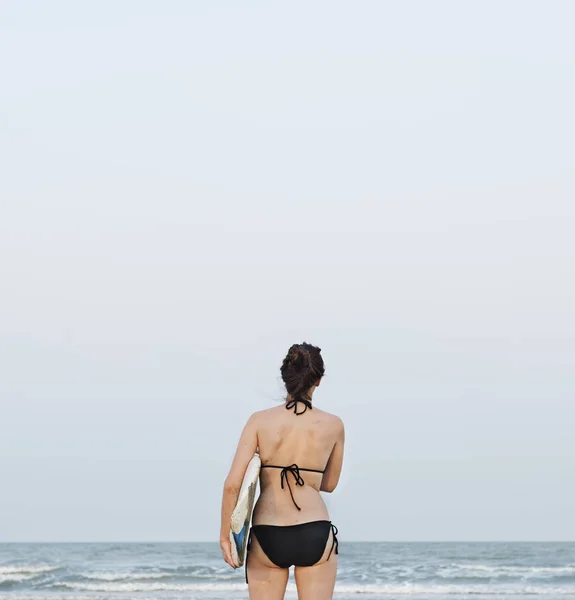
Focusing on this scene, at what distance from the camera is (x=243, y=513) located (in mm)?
4121

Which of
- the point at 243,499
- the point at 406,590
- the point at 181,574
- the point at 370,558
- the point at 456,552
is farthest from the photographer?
the point at 456,552

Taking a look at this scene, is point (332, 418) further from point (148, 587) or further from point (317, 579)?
point (148, 587)

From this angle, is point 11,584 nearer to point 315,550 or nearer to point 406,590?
point 406,590

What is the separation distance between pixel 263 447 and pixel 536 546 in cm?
2922

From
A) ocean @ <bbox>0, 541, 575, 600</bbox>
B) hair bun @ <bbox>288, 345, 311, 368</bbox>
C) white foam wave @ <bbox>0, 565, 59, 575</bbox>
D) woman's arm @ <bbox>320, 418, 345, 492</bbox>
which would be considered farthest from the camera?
white foam wave @ <bbox>0, 565, 59, 575</bbox>

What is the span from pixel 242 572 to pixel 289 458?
62.9ft

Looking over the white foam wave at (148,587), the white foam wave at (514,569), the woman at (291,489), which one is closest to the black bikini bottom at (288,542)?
the woman at (291,489)

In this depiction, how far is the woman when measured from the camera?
13.9 ft

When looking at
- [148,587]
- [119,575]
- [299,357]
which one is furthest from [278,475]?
[119,575]

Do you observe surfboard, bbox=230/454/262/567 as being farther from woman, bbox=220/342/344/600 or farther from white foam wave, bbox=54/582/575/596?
white foam wave, bbox=54/582/575/596

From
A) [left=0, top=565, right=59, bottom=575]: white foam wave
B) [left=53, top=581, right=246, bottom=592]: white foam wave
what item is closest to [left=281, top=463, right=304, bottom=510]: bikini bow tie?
[left=53, top=581, right=246, bottom=592]: white foam wave

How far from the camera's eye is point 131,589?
2161cm

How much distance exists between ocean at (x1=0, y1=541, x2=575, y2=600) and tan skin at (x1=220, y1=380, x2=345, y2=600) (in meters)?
13.3

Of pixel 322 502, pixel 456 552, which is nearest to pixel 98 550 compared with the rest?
pixel 456 552
